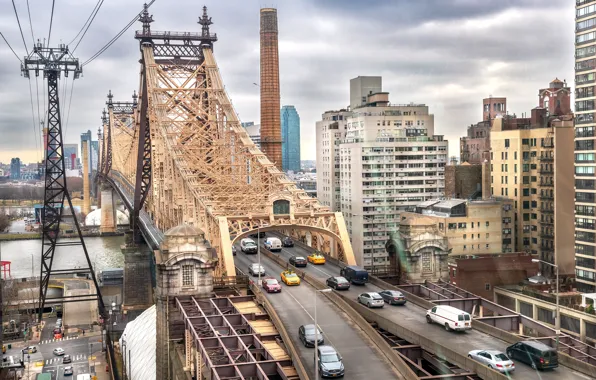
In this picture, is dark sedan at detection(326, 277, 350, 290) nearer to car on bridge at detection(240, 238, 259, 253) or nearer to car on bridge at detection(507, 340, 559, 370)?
car on bridge at detection(507, 340, 559, 370)

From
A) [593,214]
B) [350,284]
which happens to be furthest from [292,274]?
[593,214]

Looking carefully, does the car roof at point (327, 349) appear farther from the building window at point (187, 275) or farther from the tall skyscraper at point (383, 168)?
the tall skyscraper at point (383, 168)

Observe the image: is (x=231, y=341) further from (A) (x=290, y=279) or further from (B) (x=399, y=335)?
(A) (x=290, y=279)

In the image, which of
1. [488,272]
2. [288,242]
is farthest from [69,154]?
[488,272]

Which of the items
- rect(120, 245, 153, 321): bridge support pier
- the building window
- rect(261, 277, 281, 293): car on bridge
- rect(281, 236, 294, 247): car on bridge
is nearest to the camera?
rect(261, 277, 281, 293): car on bridge

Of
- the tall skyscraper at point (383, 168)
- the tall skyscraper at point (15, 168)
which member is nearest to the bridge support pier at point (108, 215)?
the tall skyscraper at point (383, 168)

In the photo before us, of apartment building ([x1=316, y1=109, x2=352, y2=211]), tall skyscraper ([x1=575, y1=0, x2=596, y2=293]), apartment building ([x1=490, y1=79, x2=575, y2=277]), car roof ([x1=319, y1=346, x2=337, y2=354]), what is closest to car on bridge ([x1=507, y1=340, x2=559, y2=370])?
car roof ([x1=319, y1=346, x2=337, y2=354])
